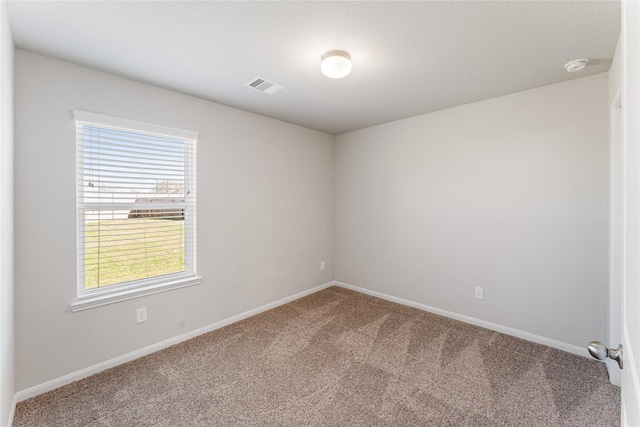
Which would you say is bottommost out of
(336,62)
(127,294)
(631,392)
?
(127,294)

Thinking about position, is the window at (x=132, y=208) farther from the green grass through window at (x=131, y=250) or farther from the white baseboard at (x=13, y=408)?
the white baseboard at (x=13, y=408)

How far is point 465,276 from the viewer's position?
10.3 ft

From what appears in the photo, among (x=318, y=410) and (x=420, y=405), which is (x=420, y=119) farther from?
(x=318, y=410)

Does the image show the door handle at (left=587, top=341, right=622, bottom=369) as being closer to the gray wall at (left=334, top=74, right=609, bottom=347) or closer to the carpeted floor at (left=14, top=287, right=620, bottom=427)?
the carpeted floor at (left=14, top=287, right=620, bottom=427)

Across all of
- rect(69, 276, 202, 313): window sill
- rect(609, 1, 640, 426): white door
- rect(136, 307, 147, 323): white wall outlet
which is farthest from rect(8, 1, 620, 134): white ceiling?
rect(136, 307, 147, 323): white wall outlet

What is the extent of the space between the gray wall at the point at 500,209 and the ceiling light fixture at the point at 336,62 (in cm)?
176

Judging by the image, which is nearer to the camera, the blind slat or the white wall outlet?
the blind slat

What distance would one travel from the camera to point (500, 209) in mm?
2879

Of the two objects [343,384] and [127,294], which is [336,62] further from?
[127,294]

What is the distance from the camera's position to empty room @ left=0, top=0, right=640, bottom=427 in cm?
175

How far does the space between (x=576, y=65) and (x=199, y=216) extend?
351cm

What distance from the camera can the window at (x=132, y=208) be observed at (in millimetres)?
2227

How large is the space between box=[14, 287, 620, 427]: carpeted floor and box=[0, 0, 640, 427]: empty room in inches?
0.8

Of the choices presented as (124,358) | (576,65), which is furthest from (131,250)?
(576,65)
